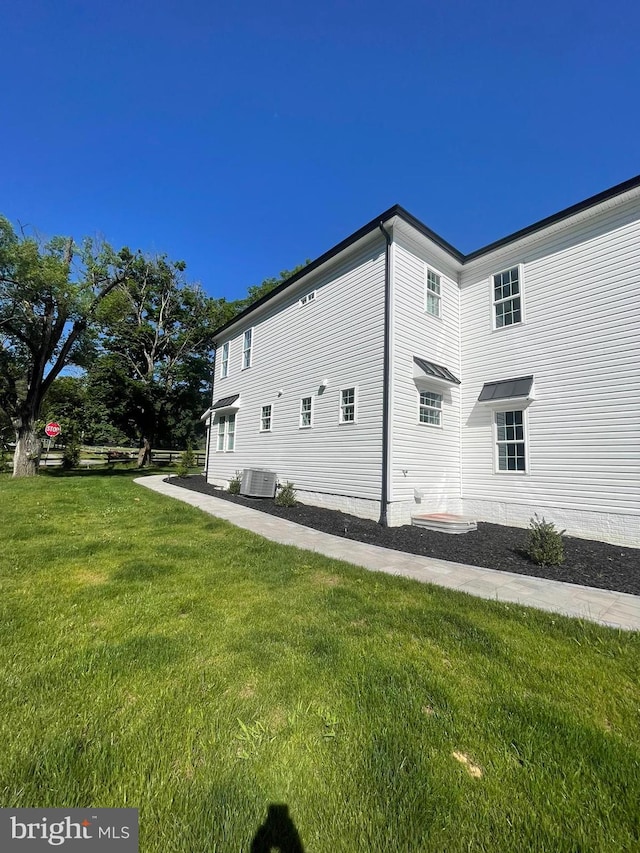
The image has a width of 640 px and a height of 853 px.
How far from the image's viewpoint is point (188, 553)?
5.44 meters

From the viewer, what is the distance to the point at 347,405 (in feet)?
31.8

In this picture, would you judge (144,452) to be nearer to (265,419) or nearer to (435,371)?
(265,419)

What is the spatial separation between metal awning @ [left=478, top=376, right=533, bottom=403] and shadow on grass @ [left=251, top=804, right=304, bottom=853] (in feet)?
30.0

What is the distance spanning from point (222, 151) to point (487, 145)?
8.07m

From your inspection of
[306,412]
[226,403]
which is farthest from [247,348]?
[306,412]

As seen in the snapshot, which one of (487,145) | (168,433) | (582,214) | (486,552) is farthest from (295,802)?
(168,433)

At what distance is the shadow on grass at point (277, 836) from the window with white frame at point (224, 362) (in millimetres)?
16155

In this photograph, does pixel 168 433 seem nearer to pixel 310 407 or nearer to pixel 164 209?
pixel 164 209

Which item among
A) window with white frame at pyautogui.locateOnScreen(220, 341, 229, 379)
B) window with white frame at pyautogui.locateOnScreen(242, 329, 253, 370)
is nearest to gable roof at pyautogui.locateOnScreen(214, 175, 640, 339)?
window with white frame at pyautogui.locateOnScreen(242, 329, 253, 370)

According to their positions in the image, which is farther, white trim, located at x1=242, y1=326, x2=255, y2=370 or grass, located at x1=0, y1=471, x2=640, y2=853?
white trim, located at x1=242, y1=326, x2=255, y2=370

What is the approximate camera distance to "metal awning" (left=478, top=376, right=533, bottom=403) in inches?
342

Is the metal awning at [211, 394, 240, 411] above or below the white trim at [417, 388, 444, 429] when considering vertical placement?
above

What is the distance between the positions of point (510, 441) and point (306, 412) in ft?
19.0

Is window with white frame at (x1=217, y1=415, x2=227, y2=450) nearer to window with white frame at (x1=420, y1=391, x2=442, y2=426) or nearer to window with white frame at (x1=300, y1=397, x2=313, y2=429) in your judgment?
window with white frame at (x1=300, y1=397, x2=313, y2=429)
